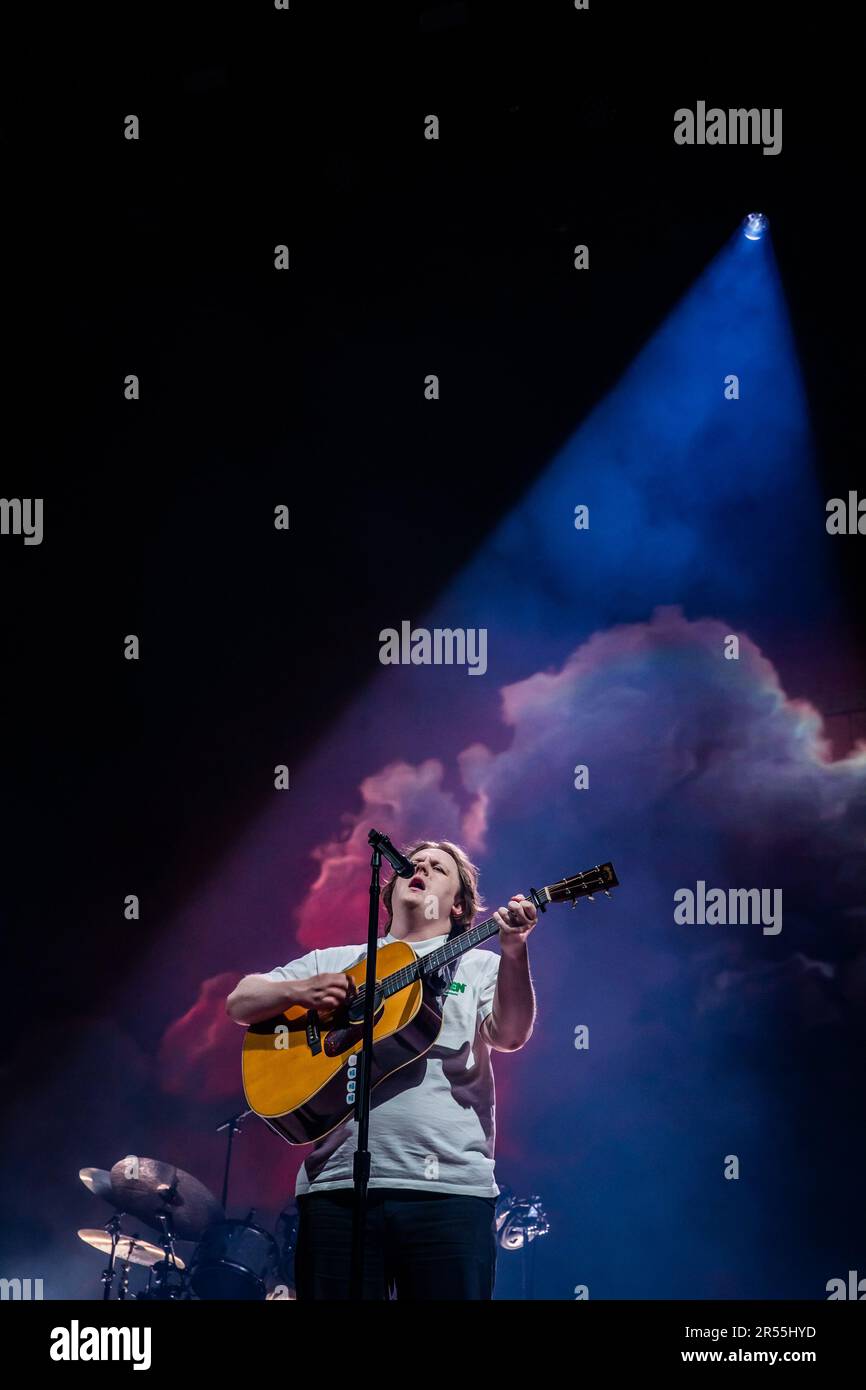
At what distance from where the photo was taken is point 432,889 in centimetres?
455

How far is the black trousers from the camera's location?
3906 mm

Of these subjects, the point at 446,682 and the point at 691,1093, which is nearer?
the point at 691,1093

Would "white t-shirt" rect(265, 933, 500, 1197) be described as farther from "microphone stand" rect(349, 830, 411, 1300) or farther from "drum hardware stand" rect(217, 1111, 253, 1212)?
"drum hardware stand" rect(217, 1111, 253, 1212)

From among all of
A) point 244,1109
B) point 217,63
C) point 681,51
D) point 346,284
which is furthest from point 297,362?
point 244,1109

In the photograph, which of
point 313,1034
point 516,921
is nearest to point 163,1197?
point 313,1034

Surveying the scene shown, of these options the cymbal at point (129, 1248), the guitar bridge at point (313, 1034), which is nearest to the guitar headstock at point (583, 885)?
the guitar bridge at point (313, 1034)

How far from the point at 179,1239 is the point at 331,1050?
964 millimetres

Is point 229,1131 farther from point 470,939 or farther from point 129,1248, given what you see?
point 470,939

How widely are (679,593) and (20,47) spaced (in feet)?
9.89

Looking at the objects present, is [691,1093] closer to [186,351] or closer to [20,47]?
[186,351]

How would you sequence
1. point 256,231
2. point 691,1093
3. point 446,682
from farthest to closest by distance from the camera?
point 256,231, point 446,682, point 691,1093

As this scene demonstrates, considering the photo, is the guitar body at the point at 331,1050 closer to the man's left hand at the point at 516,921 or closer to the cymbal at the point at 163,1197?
the man's left hand at the point at 516,921

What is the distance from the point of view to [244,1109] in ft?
15.6

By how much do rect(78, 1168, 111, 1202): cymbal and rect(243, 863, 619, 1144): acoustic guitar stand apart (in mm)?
712
